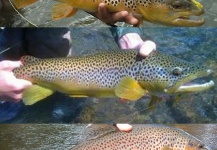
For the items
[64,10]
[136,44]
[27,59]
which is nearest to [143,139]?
[136,44]

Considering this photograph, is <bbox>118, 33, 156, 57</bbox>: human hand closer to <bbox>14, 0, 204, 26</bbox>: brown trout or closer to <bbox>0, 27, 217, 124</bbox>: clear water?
<bbox>0, 27, 217, 124</bbox>: clear water

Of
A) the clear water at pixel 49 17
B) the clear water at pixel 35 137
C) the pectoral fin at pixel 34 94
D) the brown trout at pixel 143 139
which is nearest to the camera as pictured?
the pectoral fin at pixel 34 94

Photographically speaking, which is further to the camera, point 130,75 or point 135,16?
point 135,16

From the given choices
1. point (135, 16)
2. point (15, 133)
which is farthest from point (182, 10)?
point (15, 133)

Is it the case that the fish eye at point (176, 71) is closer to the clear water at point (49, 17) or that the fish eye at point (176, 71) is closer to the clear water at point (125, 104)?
the clear water at point (125, 104)

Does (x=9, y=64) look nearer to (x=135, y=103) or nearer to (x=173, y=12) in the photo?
(x=135, y=103)

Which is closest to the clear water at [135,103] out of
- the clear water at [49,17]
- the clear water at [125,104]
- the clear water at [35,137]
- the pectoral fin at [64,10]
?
the clear water at [125,104]

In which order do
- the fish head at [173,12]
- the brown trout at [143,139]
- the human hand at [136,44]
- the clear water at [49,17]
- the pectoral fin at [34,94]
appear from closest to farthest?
the pectoral fin at [34,94] < the human hand at [136,44] < the fish head at [173,12] < the brown trout at [143,139] < the clear water at [49,17]

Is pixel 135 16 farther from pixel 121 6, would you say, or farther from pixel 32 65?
pixel 32 65

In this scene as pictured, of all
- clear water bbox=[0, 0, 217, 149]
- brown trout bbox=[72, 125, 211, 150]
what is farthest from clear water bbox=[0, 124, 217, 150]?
clear water bbox=[0, 0, 217, 149]
